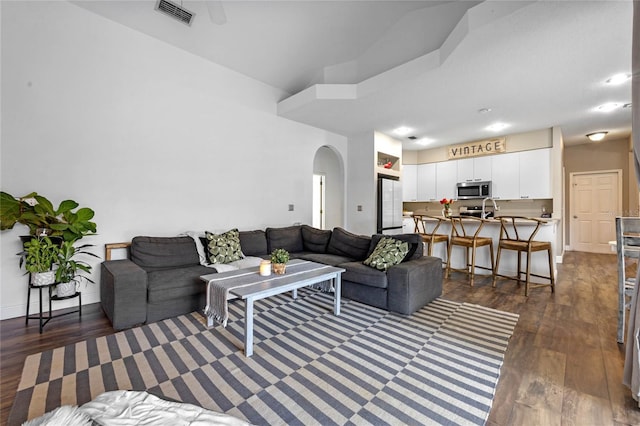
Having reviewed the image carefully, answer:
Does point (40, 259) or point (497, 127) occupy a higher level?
point (497, 127)

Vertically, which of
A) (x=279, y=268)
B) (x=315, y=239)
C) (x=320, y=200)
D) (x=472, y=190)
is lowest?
(x=279, y=268)

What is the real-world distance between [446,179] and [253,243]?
5293mm

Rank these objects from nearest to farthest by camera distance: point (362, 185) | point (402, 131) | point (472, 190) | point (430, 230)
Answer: point (430, 230) < point (402, 131) < point (362, 185) < point (472, 190)

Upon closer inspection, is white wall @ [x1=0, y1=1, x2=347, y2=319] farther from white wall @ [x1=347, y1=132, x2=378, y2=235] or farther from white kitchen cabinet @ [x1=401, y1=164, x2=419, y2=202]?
white kitchen cabinet @ [x1=401, y1=164, x2=419, y2=202]

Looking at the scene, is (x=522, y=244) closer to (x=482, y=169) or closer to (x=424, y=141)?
(x=482, y=169)

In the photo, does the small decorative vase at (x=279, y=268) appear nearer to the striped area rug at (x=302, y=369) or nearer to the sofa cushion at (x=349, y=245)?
the striped area rug at (x=302, y=369)

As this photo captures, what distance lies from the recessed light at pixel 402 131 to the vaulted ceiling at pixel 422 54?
0.52 ft

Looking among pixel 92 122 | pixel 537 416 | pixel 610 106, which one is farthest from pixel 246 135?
pixel 610 106

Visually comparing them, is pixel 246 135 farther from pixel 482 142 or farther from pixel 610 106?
pixel 610 106

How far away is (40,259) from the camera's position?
251cm

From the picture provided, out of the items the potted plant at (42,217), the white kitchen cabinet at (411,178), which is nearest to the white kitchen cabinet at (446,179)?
the white kitchen cabinet at (411,178)

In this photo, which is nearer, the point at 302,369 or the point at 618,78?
the point at 302,369

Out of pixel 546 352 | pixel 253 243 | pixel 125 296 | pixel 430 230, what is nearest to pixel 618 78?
pixel 430 230

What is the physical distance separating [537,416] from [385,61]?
435cm
